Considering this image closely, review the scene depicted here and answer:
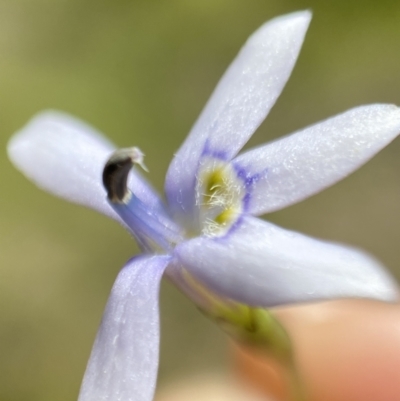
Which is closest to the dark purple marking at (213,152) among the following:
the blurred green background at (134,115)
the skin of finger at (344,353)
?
the skin of finger at (344,353)

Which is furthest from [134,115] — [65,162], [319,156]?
[319,156]

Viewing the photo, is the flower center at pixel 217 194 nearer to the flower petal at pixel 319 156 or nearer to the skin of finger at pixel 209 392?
the flower petal at pixel 319 156

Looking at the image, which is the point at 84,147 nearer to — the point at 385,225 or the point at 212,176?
the point at 212,176

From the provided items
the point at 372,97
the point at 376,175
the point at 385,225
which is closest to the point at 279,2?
the point at 372,97

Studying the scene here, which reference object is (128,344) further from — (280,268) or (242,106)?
(242,106)

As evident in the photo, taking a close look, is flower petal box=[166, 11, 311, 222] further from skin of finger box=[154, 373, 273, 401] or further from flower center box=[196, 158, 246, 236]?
skin of finger box=[154, 373, 273, 401]

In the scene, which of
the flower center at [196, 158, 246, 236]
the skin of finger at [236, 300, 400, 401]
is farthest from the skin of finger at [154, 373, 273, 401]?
the flower center at [196, 158, 246, 236]

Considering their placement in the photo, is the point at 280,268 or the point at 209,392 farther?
the point at 209,392
